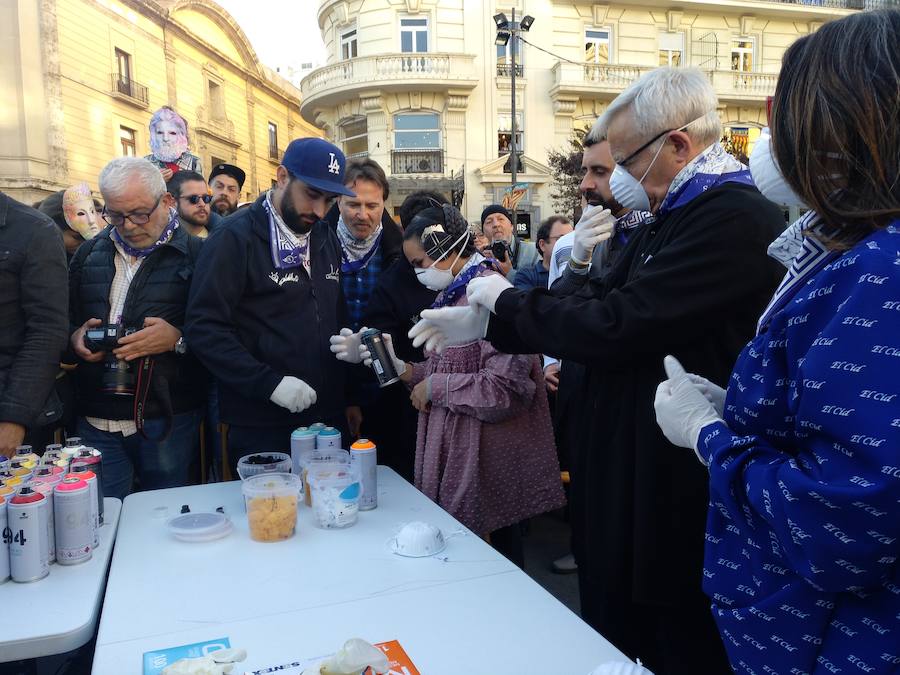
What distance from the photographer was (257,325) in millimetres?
2551

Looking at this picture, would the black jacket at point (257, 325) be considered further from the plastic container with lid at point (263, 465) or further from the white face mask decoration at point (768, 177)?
the white face mask decoration at point (768, 177)

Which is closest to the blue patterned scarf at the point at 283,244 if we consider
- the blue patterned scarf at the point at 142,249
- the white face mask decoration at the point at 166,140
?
the blue patterned scarf at the point at 142,249

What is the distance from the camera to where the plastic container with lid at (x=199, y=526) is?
1.80 m

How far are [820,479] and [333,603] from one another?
41.1 inches

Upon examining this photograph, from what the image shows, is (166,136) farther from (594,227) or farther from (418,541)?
(418,541)

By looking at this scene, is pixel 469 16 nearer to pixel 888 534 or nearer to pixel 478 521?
pixel 478 521

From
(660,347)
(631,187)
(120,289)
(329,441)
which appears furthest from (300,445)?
(631,187)

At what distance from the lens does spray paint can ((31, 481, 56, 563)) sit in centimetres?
158

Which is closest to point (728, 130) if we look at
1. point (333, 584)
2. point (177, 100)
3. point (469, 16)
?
point (469, 16)

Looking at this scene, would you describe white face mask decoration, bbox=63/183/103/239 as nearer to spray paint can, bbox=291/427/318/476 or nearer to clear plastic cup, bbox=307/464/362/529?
spray paint can, bbox=291/427/318/476

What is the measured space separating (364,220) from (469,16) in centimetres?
1887

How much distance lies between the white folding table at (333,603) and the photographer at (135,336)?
0.81m

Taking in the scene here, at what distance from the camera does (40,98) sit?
50.5 feet

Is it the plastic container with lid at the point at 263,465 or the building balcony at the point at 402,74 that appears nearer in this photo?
the plastic container with lid at the point at 263,465
